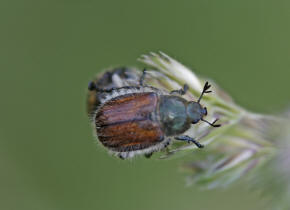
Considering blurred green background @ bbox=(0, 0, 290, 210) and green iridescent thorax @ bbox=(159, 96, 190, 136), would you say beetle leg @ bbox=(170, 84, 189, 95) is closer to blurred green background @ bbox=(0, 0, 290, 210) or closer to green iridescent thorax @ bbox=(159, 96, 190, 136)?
green iridescent thorax @ bbox=(159, 96, 190, 136)

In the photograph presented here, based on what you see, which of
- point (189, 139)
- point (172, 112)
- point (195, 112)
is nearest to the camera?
point (189, 139)

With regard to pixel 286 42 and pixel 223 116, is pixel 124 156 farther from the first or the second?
pixel 286 42

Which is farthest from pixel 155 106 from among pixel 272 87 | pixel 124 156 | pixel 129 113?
pixel 272 87

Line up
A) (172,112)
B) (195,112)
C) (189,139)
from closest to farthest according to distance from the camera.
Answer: (189,139), (195,112), (172,112)

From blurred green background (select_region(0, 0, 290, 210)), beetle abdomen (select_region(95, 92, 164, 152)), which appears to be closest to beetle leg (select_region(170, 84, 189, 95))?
beetle abdomen (select_region(95, 92, 164, 152))

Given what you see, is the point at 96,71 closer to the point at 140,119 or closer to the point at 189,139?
the point at 140,119

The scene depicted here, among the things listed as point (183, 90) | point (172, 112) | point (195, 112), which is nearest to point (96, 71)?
point (172, 112)

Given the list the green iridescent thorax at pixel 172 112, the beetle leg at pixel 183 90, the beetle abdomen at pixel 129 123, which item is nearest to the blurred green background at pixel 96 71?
the green iridescent thorax at pixel 172 112
